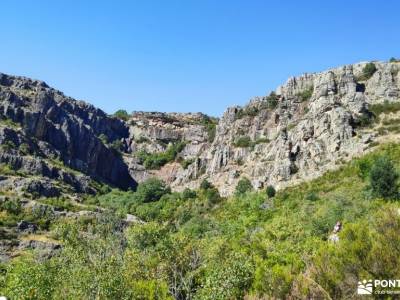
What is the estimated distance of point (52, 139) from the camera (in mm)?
134625

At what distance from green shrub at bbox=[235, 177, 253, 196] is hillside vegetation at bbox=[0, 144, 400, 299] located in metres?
0.29

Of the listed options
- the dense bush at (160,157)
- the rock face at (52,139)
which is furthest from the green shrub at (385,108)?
the rock face at (52,139)

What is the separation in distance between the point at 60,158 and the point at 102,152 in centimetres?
2463

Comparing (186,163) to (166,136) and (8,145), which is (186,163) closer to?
(166,136)

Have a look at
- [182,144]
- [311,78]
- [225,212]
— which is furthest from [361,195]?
[182,144]

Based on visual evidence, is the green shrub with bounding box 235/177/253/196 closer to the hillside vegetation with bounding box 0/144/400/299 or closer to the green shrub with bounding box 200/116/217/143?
the hillside vegetation with bounding box 0/144/400/299

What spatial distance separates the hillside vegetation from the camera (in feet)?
71.5

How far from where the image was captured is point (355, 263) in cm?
2102

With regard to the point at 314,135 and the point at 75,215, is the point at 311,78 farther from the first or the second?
the point at 75,215

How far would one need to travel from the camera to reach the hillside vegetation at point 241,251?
21781 mm

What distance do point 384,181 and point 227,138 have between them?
71.2 m

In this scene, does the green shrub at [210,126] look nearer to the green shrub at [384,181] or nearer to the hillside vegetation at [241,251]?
the hillside vegetation at [241,251]

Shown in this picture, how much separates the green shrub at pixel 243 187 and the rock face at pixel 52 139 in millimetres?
43473

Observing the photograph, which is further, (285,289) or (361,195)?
(361,195)
